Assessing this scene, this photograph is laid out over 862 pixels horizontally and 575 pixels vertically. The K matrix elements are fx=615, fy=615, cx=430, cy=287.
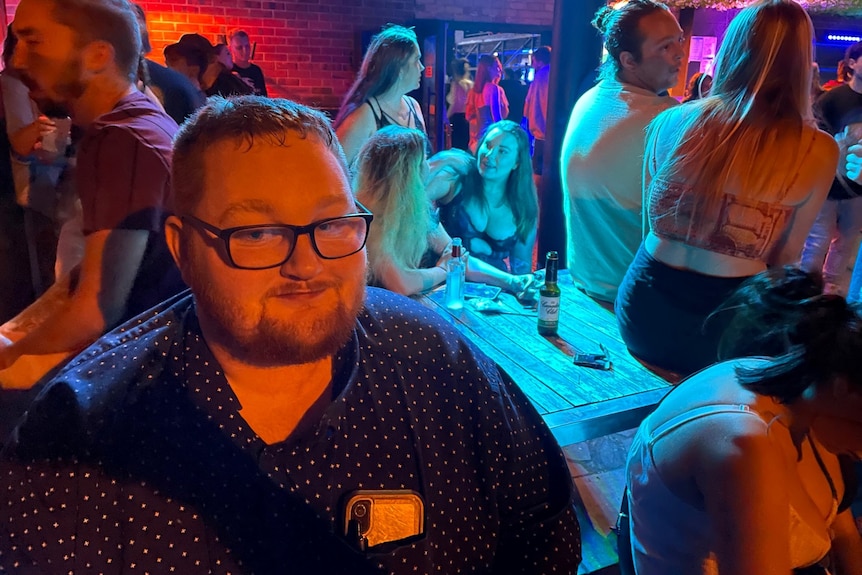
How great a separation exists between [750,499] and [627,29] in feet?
6.00

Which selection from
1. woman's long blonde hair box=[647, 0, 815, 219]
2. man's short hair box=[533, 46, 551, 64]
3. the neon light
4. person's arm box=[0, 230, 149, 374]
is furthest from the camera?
the neon light

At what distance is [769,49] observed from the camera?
169 cm

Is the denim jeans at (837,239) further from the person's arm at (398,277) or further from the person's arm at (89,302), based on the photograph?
the person's arm at (89,302)

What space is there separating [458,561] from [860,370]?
2.86 ft

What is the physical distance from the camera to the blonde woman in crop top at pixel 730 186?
5.64 feet

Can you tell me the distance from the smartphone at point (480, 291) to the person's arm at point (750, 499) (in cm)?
128

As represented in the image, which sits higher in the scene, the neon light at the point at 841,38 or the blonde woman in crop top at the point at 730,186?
the neon light at the point at 841,38

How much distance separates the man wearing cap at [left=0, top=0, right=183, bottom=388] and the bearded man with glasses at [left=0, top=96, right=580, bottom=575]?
1.10 feet

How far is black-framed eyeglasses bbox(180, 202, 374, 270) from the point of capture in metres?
0.95

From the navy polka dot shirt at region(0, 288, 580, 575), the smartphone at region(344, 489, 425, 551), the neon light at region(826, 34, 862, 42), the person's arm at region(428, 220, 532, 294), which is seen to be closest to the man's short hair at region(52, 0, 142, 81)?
the navy polka dot shirt at region(0, 288, 580, 575)

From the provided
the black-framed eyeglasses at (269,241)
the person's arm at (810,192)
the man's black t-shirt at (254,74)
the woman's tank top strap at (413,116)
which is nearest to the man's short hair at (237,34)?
the man's black t-shirt at (254,74)

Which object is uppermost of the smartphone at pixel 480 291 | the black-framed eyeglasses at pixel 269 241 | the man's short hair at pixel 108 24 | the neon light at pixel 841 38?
the neon light at pixel 841 38

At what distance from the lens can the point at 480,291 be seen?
8.23ft

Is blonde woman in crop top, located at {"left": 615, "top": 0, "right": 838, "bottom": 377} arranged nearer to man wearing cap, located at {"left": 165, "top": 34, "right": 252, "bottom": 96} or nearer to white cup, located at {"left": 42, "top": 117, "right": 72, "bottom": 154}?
white cup, located at {"left": 42, "top": 117, "right": 72, "bottom": 154}
